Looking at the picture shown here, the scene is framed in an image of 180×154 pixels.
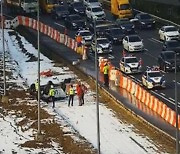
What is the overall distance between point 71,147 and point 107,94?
11.9 meters

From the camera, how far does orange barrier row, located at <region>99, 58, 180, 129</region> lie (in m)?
43.6

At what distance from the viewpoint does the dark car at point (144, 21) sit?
7752 centimetres

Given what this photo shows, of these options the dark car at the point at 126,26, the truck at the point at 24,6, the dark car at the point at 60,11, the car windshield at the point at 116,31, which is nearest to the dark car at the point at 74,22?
the dark car at the point at 126,26

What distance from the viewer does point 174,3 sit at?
284ft

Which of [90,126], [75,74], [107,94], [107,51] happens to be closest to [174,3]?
[107,51]

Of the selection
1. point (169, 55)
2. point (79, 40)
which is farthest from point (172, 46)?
point (79, 40)

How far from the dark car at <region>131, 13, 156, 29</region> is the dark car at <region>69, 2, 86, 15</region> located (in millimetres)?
12518

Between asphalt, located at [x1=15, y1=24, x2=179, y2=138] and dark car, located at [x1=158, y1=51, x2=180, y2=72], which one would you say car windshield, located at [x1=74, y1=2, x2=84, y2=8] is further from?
dark car, located at [x1=158, y1=51, x2=180, y2=72]

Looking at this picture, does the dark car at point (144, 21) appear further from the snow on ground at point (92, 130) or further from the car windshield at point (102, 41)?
the snow on ground at point (92, 130)

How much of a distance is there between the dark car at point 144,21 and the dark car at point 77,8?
12518 mm

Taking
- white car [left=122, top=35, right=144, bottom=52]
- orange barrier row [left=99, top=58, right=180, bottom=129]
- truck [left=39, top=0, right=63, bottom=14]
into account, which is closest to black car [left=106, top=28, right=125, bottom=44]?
white car [left=122, top=35, right=144, bottom=52]

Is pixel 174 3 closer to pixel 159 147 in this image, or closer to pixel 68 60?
pixel 68 60

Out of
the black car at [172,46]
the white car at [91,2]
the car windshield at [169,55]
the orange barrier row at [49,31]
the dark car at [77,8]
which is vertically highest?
the car windshield at [169,55]

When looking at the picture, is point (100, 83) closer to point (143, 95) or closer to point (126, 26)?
point (143, 95)
